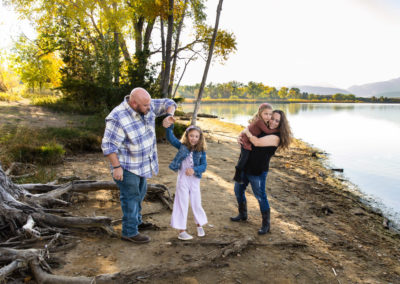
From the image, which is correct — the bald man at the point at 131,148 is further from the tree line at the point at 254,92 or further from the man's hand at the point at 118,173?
the tree line at the point at 254,92

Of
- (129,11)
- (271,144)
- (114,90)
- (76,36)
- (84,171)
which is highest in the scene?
(129,11)

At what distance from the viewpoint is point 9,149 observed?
6816mm

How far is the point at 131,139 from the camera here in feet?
11.7

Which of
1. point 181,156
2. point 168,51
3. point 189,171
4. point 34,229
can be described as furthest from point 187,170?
point 168,51

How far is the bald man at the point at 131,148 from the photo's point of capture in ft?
11.3

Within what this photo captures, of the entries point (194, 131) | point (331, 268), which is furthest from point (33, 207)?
point (331, 268)

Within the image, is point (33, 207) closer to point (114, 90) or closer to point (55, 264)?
point (55, 264)

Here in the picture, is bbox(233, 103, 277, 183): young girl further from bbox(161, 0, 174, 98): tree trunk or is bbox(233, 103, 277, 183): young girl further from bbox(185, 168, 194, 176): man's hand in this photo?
bbox(161, 0, 174, 98): tree trunk

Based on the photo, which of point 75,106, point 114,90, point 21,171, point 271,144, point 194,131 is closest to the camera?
point 194,131

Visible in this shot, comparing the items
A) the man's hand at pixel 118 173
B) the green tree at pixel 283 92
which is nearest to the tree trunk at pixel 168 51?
the man's hand at pixel 118 173

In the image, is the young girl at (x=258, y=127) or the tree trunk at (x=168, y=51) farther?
the tree trunk at (x=168, y=51)

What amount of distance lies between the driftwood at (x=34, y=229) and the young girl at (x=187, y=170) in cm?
95

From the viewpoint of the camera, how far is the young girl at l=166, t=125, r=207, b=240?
13.4 feet

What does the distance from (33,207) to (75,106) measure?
38.9 feet
